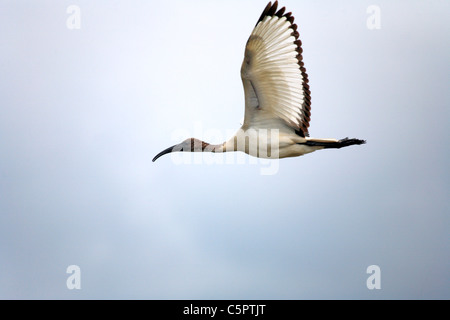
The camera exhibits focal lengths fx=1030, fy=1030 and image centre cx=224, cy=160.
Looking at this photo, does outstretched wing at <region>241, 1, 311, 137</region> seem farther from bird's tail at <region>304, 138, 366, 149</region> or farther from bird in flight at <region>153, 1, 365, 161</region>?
bird's tail at <region>304, 138, 366, 149</region>

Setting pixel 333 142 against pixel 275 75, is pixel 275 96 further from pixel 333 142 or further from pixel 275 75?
pixel 333 142

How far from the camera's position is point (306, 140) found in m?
17.8

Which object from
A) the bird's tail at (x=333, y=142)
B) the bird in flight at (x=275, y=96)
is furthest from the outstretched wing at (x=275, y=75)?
the bird's tail at (x=333, y=142)

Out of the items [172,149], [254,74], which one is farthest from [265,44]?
[172,149]

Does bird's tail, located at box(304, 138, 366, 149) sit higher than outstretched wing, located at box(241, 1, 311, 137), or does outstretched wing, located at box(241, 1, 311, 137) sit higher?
outstretched wing, located at box(241, 1, 311, 137)

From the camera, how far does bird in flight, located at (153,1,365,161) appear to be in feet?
55.7

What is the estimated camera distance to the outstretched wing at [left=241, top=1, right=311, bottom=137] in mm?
16953

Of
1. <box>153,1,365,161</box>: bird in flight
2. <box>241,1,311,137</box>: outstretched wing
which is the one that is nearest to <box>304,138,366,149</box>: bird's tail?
<box>153,1,365,161</box>: bird in flight

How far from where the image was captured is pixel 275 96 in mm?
17578

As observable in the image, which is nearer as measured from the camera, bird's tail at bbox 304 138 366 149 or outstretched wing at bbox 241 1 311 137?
outstretched wing at bbox 241 1 311 137

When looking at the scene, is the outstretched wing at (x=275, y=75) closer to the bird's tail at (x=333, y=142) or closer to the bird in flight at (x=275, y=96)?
the bird in flight at (x=275, y=96)

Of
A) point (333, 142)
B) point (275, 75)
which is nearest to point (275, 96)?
point (275, 75)

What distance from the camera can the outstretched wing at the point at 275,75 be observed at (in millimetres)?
16953

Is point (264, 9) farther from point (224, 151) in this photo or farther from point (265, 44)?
point (224, 151)
